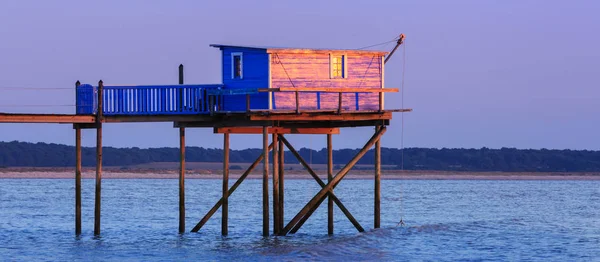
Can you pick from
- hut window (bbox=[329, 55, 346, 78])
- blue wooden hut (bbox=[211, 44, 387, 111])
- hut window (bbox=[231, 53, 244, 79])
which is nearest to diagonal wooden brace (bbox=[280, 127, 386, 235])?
blue wooden hut (bbox=[211, 44, 387, 111])

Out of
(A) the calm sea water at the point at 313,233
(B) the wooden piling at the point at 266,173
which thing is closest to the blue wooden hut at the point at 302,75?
(B) the wooden piling at the point at 266,173

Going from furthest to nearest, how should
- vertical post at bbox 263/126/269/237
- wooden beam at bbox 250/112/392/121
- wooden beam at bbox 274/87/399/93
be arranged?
1. vertical post at bbox 263/126/269/237
2. wooden beam at bbox 250/112/392/121
3. wooden beam at bbox 274/87/399/93

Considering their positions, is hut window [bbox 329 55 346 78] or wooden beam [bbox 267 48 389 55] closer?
wooden beam [bbox 267 48 389 55]

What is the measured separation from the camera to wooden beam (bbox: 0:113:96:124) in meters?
34.4

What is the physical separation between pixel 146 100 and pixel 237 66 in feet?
10.7

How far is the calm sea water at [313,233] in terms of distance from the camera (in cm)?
3697

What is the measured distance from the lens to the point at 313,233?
147 ft

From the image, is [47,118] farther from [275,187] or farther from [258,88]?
[275,187]

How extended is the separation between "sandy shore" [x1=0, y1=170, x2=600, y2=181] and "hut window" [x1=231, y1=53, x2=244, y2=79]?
3174 inches

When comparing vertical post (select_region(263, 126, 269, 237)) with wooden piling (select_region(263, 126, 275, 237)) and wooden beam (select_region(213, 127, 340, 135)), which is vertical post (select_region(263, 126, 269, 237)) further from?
wooden beam (select_region(213, 127, 340, 135))

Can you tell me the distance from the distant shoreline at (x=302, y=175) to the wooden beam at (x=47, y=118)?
81.3 meters

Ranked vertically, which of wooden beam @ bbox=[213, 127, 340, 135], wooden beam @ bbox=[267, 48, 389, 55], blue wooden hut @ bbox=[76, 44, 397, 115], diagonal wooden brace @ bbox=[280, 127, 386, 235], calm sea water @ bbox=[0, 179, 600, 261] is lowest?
calm sea water @ bbox=[0, 179, 600, 261]

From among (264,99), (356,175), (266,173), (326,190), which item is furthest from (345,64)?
(356,175)

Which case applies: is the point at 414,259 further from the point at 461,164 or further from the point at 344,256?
the point at 461,164
